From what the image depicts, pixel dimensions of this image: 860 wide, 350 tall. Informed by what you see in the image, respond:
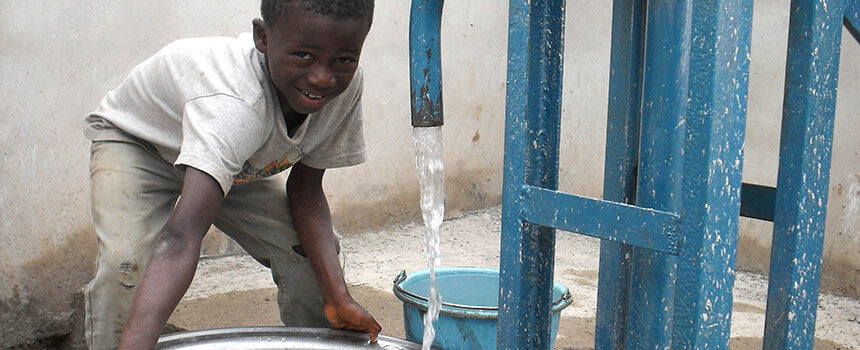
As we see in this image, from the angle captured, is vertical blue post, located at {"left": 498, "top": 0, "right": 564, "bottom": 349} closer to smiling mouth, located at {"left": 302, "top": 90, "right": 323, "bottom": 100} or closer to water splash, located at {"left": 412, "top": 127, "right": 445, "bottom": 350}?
water splash, located at {"left": 412, "top": 127, "right": 445, "bottom": 350}

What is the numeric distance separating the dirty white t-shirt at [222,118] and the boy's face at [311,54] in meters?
0.07

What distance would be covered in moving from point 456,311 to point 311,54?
2.11 feet

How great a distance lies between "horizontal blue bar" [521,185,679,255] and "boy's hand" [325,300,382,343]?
729mm

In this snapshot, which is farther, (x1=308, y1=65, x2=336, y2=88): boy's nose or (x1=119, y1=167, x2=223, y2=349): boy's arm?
(x1=308, y1=65, x2=336, y2=88): boy's nose

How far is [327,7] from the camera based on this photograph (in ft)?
4.91

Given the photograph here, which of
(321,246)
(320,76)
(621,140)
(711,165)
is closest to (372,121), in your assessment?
(321,246)

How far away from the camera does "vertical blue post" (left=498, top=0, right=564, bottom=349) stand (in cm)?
124

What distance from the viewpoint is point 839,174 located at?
10.9 ft

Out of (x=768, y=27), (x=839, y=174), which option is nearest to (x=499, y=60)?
(x=768, y=27)

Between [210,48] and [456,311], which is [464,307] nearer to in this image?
[456,311]

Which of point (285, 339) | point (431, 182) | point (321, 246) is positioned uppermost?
point (431, 182)

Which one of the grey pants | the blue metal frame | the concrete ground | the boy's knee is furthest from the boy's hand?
the blue metal frame

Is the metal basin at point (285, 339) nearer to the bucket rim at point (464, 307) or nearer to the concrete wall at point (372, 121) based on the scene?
the bucket rim at point (464, 307)

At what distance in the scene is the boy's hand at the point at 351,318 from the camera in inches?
73.9
